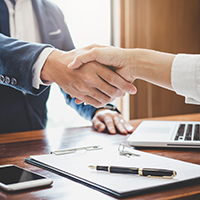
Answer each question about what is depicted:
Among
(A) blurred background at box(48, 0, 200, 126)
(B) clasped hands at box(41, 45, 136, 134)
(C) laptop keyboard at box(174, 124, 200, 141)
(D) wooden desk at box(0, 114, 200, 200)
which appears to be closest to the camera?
(D) wooden desk at box(0, 114, 200, 200)

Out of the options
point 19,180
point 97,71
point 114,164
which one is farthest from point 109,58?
point 19,180

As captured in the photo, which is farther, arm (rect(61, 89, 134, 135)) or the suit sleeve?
arm (rect(61, 89, 134, 135))

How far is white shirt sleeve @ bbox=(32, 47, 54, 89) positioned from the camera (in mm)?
1064

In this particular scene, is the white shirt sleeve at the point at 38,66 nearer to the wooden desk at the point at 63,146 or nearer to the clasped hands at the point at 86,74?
the clasped hands at the point at 86,74

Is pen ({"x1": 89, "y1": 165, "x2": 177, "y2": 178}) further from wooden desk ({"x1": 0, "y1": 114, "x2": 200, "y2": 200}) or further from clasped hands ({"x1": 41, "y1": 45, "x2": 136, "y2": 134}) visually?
clasped hands ({"x1": 41, "y1": 45, "x2": 136, "y2": 134})

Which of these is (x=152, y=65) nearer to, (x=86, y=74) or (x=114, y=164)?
(x=86, y=74)

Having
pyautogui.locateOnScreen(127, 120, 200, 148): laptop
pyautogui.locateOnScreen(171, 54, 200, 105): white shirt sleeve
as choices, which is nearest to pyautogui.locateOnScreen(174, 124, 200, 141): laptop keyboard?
pyautogui.locateOnScreen(127, 120, 200, 148): laptop

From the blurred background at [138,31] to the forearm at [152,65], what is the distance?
78.3 inches

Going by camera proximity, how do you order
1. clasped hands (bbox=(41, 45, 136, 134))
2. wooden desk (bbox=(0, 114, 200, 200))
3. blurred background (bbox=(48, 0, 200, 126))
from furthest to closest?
1. blurred background (bbox=(48, 0, 200, 126))
2. clasped hands (bbox=(41, 45, 136, 134))
3. wooden desk (bbox=(0, 114, 200, 200))

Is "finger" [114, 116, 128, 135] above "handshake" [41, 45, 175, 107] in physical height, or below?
below

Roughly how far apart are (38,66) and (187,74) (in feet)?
1.63

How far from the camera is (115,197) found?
0.52 metres

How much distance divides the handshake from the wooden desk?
0.16m

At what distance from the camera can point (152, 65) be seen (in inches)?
38.0
